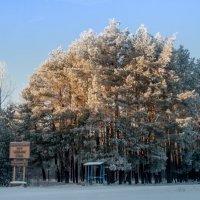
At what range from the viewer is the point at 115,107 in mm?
42688

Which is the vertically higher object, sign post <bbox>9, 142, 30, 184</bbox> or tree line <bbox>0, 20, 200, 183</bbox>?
tree line <bbox>0, 20, 200, 183</bbox>

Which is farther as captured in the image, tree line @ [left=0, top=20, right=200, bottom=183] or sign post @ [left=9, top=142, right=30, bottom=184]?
tree line @ [left=0, top=20, right=200, bottom=183]

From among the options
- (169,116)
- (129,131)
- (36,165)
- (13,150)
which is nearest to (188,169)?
(169,116)

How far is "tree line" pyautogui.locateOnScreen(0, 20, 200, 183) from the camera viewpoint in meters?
42.4

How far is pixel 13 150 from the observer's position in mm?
34406

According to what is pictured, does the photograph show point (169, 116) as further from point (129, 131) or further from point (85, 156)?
point (85, 156)

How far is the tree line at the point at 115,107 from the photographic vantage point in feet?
139
